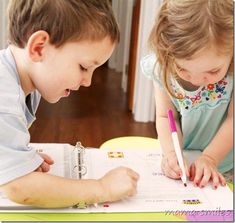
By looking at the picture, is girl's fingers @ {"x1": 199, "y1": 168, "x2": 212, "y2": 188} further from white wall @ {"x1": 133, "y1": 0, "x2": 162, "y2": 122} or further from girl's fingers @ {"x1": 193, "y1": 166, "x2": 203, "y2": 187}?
white wall @ {"x1": 133, "y1": 0, "x2": 162, "y2": 122}

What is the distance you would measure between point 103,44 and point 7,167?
0.25 metres

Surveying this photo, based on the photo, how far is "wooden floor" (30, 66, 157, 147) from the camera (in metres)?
2.17

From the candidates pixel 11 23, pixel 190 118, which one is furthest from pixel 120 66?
pixel 11 23

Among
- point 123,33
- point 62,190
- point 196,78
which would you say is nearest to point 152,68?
point 196,78

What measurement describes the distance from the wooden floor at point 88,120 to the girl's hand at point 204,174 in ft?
4.33

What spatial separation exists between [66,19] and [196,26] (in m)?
0.24

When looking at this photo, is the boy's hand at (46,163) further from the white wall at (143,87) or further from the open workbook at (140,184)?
the white wall at (143,87)

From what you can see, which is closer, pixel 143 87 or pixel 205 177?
pixel 205 177

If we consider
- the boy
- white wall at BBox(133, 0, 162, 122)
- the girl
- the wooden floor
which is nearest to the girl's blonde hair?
the girl

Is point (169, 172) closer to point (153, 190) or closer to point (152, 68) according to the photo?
point (153, 190)

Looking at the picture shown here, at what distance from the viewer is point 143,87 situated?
2.41 meters

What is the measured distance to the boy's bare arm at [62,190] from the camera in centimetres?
60

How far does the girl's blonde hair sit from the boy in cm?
13

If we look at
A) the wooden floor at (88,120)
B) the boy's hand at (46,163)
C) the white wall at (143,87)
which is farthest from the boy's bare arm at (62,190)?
the white wall at (143,87)
